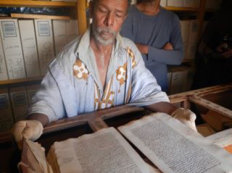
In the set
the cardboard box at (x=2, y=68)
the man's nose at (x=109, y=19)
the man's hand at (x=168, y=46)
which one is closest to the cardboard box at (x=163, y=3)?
the man's hand at (x=168, y=46)

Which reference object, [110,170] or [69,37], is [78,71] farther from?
[69,37]

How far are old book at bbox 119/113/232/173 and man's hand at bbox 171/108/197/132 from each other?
0.04m

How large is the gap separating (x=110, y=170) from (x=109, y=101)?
1.54 ft

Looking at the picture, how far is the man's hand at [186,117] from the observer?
63cm

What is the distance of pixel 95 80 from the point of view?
0.82m

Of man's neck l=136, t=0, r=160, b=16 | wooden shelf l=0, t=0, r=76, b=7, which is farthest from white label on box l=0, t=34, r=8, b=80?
man's neck l=136, t=0, r=160, b=16

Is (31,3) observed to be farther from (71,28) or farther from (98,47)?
(98,47)

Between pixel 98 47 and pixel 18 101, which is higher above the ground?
pixel 98 47

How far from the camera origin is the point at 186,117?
64cm

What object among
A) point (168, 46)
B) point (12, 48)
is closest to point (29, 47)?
point (12, 48)

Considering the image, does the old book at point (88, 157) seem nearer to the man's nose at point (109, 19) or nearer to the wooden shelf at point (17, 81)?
the man's nose at point (109, 19)

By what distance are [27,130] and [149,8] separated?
40.5 inches

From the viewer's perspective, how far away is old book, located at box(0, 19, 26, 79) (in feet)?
3.67

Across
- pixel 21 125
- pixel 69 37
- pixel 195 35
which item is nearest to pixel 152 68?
pixel 69 37
